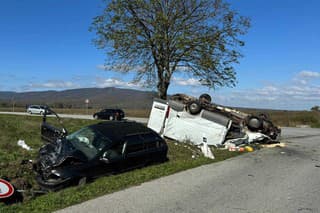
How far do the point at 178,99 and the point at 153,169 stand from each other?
7.65 metres

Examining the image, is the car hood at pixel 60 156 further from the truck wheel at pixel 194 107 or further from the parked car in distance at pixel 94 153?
the truck wheel at pixel 194 107

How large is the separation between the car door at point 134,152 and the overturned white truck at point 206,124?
18.8 feet

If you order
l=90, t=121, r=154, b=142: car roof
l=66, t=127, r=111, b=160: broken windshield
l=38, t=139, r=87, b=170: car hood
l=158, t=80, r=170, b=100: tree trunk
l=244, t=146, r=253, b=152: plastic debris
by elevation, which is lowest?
l=244, t=146, r=253, b=152: plastic debris

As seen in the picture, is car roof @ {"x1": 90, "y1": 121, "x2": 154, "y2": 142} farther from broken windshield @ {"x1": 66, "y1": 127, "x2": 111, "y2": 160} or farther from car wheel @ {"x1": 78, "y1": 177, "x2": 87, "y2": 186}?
car wheel @ {"x1": 78, "y1": 177, "x2": 87, "y2": 186}

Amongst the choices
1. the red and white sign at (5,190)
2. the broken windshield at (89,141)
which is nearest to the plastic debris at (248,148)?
the broken windshield at (89,141)

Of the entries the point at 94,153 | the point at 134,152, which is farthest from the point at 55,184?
the point at 134,152

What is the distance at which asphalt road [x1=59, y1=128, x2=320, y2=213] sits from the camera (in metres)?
4.62

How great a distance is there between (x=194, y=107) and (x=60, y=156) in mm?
8309

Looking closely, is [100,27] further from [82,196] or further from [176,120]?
[82,196]

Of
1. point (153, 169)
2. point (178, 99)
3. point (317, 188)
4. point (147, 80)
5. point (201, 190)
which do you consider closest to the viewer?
point (201, 190)

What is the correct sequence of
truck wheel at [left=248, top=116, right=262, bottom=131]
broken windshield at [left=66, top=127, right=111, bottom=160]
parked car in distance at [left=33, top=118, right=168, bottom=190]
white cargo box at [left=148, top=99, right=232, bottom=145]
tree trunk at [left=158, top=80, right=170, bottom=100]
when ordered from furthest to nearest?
tree trunk at [left=158, top=80, right=170, bottom=100] → truck wheel at [left=248, top=116, right=262, bottom=131] → white cargo box at [left=148, top=99, right=232, bottom=145] → broken windshield at [left=66, top=127, right=111, bottom=160] → parked car in distance at [left=33, top=118, right=168, bottom=190]

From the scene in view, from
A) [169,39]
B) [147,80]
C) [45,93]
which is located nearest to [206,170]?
[169,39]

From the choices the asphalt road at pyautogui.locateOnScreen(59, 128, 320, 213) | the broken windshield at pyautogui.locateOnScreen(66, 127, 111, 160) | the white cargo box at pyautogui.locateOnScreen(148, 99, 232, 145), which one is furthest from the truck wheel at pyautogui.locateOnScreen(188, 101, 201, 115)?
the broken windshield at pyautogui.locateOnScreen(66, 127, 111, 160)

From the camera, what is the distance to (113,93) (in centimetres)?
16925
